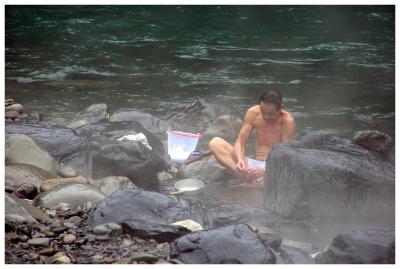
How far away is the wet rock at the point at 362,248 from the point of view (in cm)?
546

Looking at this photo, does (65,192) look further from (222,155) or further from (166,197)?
(222,155)

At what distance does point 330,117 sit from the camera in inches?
473

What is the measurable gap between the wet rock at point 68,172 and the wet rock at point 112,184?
289mm

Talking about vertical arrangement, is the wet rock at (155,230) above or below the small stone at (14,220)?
below

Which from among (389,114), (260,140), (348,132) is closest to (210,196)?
(260,140)

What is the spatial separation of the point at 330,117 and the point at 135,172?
4.83 metres

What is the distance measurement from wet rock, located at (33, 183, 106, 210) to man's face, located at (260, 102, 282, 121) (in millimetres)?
2779

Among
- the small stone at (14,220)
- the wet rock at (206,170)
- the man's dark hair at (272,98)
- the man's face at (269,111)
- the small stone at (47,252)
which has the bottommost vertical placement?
the wet rock at (206,170)

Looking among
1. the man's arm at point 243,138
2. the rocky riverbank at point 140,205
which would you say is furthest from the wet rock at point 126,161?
the man's arm at point 243,138

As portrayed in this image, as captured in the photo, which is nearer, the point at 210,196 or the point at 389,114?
the point at 210,196

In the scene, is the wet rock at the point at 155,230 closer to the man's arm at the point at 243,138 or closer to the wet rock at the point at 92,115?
the man's arm at the point at 243,138

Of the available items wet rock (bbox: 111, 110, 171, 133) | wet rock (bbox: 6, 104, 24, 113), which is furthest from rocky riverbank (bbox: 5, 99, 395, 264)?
wet rock (bbox: 6, 104, 24, 113)

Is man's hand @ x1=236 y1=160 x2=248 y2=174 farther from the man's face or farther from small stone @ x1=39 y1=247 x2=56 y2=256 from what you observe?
small stone @ x1=39 y1=247 x2=56 y2=256

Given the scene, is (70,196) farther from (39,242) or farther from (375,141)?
(375,141)
